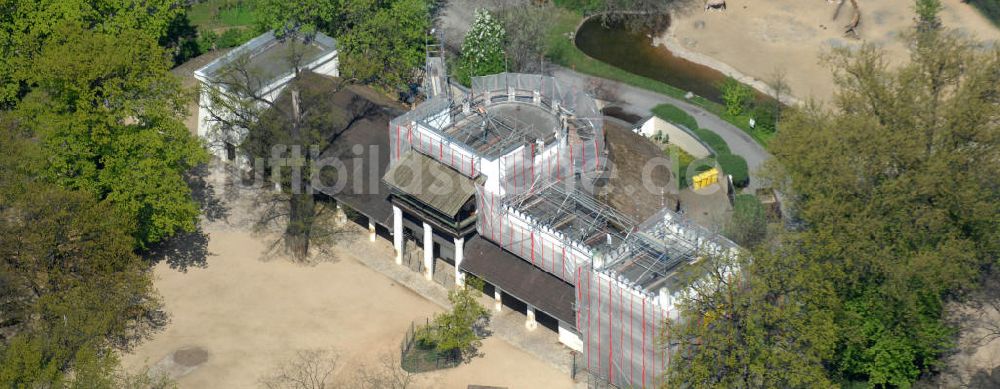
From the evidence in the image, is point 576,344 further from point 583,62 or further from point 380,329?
point 583,62

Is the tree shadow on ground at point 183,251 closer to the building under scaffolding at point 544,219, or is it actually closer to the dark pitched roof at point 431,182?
the building under scaffolding at point 544,219

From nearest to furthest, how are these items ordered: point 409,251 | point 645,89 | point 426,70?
point 409,251, point 426,70, point 645,89

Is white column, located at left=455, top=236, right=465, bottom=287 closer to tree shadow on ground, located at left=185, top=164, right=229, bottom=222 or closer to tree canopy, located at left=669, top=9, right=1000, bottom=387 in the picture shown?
tree canopy, located at left=669, top=9, right=1000, bottom=387

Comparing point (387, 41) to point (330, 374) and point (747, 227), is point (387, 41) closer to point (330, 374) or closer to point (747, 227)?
point (330, 374)

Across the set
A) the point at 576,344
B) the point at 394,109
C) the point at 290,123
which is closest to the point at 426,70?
the point at 394,109

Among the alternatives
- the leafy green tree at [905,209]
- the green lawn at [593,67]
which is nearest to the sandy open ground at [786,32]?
the green lawn at [593,67]
